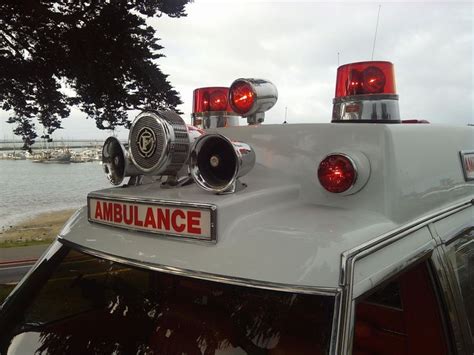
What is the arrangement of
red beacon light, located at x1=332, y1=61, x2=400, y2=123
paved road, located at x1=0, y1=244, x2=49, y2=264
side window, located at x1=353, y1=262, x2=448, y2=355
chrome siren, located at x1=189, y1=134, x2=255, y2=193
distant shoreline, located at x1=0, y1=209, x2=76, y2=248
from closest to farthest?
chrome siren, located at x1=189, y1=134, x2=255, y2=193 → side window, located at x1=353, y1=262, x2=448, y2=355 → red beacon light, located at x1=332, y1=61, x2=400, y2=123 → paved road, located at x1=0, y1=244, x2=49, y2=264 → distant shoreline, located at x1=0, y1=209, x2=76, y2=248

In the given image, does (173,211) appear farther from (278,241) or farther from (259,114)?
(259,114)

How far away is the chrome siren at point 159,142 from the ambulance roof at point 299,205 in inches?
4.3

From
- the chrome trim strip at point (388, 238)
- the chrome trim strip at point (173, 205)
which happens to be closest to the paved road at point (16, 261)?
the chrome trim strip at point (173, 205)

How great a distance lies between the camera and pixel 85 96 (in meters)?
7.48

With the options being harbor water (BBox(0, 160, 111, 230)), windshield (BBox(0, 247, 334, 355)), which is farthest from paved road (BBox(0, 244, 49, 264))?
windshield (BBox(0, 247, 334, 355))

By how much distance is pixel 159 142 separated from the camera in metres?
1.62

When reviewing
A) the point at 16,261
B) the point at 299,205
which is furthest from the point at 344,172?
the point at 16,261

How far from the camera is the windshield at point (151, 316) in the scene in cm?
135

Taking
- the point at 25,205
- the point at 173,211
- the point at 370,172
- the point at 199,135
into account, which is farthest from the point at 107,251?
the point at 25,205

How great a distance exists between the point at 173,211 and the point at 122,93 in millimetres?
6301

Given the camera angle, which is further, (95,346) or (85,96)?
(85,96)

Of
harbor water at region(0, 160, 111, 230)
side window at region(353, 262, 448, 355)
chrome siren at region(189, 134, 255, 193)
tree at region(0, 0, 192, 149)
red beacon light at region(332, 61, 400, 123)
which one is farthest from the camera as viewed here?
harbor water at region(0, 160, 111, 230)

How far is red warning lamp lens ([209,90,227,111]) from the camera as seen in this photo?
9.45 ft

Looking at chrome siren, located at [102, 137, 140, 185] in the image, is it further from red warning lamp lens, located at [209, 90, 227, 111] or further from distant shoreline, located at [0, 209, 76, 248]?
distant shoreline, located at [0, 209, 76, 248]
